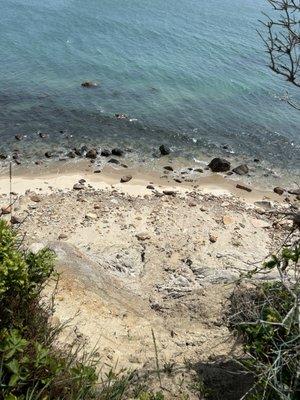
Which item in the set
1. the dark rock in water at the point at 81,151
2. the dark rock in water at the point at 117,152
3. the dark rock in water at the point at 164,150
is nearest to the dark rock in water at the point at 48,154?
the dark rock in water at the point at 81,151

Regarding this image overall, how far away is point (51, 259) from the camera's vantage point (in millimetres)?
7688

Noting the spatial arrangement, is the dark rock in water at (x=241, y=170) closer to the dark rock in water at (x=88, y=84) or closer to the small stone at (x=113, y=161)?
the small stone at (x=113, y=161)

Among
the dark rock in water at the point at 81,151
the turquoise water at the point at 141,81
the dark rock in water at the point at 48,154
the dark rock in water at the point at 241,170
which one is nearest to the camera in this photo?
the dark rock in water at the point at 48,154

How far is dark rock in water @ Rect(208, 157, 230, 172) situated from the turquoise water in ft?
5.96

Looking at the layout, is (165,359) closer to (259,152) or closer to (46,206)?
(46,206)

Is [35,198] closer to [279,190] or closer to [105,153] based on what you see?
[105,153]

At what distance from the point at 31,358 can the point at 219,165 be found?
19.3m

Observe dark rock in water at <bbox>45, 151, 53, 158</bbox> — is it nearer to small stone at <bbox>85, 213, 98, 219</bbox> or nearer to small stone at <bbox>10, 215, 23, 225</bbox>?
small stone at <bbox>10, 215, 23, 225</bbox>

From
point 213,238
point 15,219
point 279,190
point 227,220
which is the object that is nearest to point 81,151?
point 15,219

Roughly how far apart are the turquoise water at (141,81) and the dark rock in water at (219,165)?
5.96 feet

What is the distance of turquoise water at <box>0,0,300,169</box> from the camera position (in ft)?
88.6

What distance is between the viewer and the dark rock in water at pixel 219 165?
24.1 meters

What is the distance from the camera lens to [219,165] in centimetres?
2412

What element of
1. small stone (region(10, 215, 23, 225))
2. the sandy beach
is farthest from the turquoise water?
small stone (region(10, 215, 23, 225))
